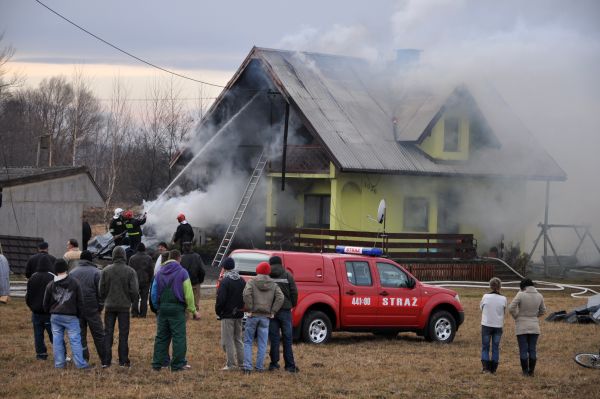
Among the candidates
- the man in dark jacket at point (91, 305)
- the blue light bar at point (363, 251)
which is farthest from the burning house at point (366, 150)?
the man in dark jacket at point (91, 305)

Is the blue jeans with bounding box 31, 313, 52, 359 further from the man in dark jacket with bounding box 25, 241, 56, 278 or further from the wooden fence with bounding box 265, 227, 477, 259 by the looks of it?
the wooden fence with bounding box 265, 227, 477, 259

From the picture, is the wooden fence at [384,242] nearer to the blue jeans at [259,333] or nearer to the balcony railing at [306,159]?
the balcony railing at [306,159]

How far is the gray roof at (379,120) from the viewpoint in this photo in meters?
37.7

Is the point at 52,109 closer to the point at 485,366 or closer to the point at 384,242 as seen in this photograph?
the point at 384,242

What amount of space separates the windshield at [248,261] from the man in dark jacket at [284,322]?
2.48m

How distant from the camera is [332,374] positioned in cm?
1573

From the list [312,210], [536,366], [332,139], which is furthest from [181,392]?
[312,210]

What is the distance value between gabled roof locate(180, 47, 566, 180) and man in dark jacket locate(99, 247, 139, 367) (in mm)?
20595

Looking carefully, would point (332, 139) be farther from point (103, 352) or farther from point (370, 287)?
point (103, 352)

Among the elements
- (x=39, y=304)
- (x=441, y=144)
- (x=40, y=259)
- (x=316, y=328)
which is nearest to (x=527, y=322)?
(x=316, y=328)

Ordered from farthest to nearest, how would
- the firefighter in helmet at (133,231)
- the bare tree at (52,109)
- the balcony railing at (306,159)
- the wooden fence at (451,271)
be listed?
the bare tree at (52,109), the balcony railing at (306,159), the wooden fence at (451,271), the firefighter in helmet at (133,231)

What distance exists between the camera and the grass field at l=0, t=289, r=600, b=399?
45.4 ft

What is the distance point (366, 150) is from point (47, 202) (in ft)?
38.6

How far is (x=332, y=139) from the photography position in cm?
3719
